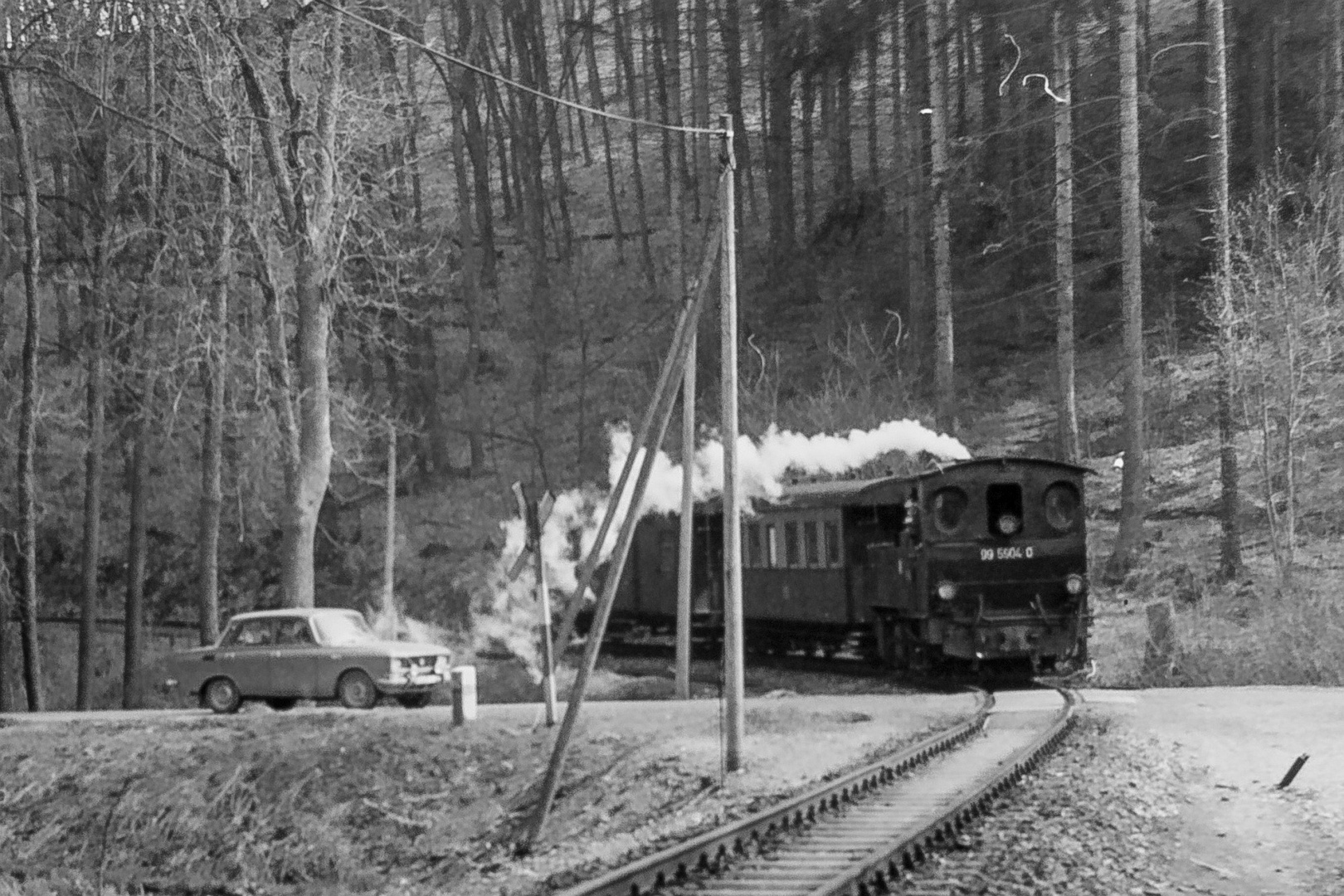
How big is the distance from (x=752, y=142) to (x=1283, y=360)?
33770mm

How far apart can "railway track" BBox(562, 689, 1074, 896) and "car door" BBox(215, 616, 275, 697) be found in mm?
11313

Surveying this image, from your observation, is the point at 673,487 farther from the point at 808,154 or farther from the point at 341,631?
the point at 808,154

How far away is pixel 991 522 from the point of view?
79.9ft

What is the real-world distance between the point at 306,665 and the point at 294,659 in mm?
209

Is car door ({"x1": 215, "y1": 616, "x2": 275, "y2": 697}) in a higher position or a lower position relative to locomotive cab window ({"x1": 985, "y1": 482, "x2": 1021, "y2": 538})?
lower

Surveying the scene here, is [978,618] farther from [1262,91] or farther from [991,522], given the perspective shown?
[1262,91]

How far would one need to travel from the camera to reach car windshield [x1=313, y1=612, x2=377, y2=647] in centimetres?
2516

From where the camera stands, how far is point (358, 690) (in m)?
24.9

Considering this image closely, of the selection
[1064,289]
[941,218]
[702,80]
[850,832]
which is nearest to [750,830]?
[850,832]

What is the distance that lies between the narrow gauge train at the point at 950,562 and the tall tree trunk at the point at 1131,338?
20.9ft

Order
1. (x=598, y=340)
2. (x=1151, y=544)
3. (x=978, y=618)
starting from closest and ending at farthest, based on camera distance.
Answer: (x=978, y=618) < (x=1151, y=544) < (x=598, y=340)

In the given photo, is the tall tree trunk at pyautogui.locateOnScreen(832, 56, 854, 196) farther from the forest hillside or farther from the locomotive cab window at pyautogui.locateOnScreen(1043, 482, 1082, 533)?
the locomotive cab window at pyautogui.locateOnScreen(1043, 482, 1082, 533)

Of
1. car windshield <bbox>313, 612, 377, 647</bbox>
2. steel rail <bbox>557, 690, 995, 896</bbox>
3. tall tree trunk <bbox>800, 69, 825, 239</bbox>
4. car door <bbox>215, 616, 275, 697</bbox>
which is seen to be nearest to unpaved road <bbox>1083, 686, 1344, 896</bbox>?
steel rail <bbox>557, 690, 995, 896</bbox>

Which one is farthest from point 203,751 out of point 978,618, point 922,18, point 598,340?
point 598,340
